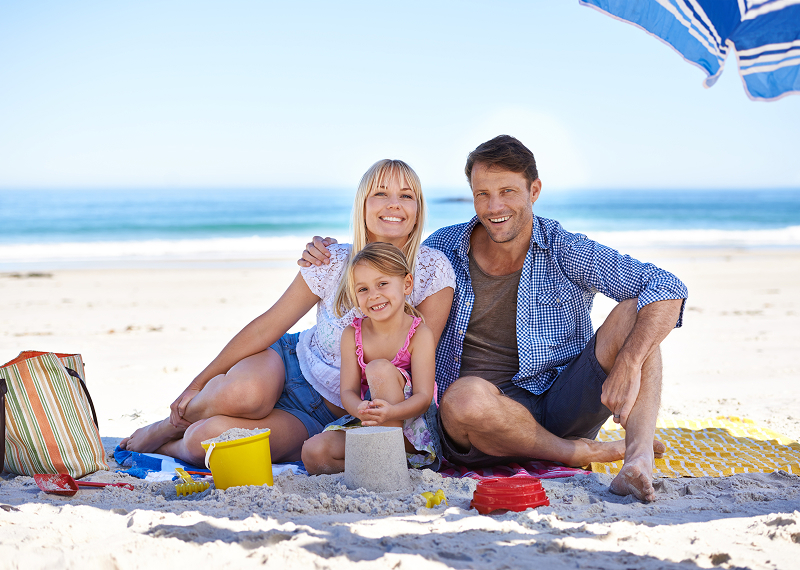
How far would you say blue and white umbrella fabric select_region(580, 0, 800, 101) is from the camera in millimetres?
3008

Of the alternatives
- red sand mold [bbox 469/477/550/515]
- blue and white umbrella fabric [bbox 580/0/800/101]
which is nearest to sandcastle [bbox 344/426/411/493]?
red sand mold [bbox 469/477/550/515]

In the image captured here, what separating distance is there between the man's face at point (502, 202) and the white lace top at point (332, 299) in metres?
0.32

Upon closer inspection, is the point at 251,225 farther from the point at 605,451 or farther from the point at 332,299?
the point at 605,451

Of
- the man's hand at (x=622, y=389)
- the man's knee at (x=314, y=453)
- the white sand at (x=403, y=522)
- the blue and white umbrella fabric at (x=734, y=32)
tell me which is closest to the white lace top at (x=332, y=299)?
the man's knee at (x=314, y=453)

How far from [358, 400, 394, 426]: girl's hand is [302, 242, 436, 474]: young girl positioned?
8cm

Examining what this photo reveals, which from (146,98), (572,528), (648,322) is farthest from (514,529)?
(146,98)

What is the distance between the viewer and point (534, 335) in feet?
10.9

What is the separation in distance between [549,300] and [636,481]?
1.08 meters

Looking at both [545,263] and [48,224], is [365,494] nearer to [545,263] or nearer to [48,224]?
[545,263]

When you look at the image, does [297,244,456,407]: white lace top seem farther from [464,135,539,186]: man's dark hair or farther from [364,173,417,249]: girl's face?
[464,135,539,186]: man's dark hair

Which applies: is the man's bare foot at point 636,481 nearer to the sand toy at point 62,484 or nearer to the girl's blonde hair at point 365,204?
the girl's blonde hair at point 365,204

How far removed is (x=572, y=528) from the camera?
2096 millimetres

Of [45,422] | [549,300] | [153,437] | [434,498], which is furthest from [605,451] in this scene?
[45,422]

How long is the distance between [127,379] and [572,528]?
165 inches
